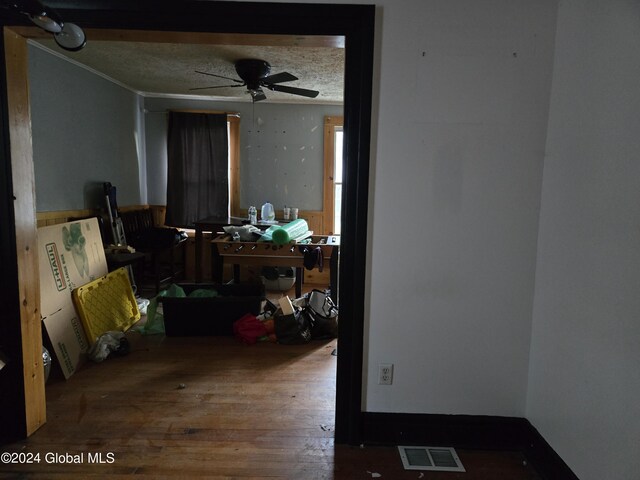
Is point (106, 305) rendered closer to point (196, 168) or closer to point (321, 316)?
point (321, 316)

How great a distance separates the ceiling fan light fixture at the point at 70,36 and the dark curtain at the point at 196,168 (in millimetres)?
3986

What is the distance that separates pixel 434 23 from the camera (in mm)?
1725

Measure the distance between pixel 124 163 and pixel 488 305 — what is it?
4724mm

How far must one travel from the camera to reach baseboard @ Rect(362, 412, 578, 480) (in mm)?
1897

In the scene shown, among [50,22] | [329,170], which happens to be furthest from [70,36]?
[329,170]

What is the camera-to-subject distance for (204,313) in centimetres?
334

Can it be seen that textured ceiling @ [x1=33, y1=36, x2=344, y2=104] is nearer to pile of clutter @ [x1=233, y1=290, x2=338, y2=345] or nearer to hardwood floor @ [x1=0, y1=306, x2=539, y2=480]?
pile of clutter @ [x1=233, y1=290, x2=338, y2=345]

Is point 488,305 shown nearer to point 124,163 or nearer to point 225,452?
point 225,452

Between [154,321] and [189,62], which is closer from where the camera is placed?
[154,321]

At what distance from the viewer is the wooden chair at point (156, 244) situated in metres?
4.67

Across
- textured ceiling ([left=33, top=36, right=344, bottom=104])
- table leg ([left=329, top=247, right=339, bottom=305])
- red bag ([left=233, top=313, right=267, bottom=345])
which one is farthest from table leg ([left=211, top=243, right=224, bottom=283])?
textured ceiling ([left=33, top=36, right=344, bottom=104])

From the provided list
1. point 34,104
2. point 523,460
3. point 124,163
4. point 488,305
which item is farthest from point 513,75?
point 124,163

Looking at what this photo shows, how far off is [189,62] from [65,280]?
7.88ft

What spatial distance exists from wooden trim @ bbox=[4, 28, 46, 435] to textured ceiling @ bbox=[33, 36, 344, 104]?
52.8 inches
